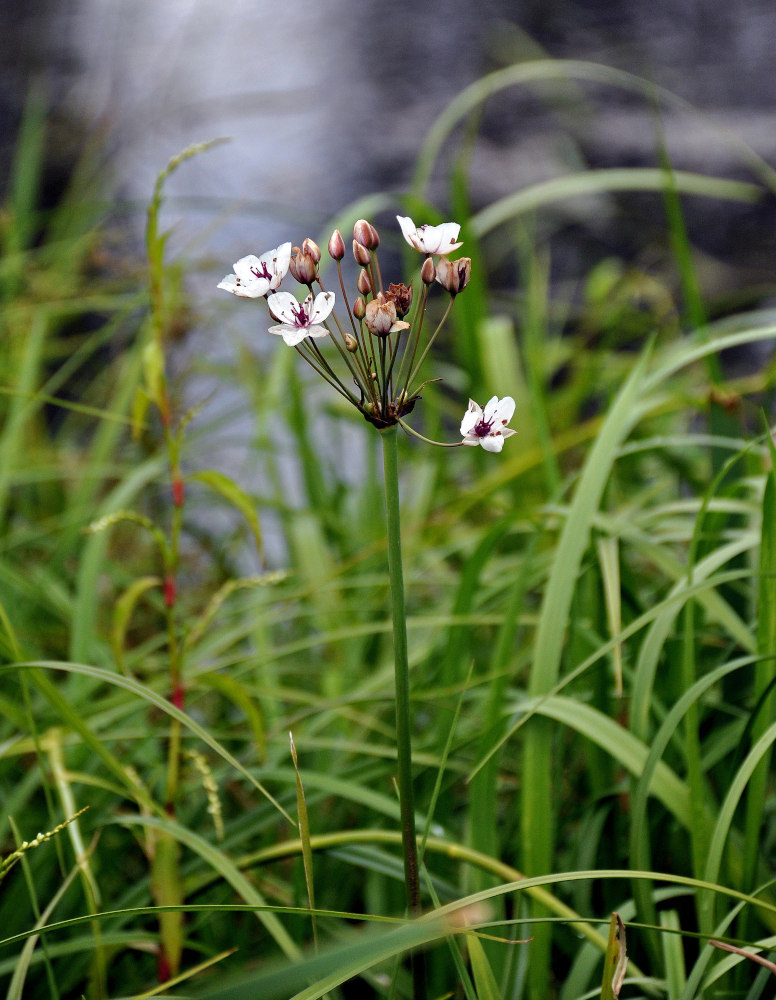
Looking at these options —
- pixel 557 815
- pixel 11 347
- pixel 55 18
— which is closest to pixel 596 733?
pixel 557 815

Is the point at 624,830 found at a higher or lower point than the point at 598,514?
lower

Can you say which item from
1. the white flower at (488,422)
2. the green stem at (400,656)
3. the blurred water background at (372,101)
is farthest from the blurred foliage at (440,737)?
the blurred water background at (372,101)

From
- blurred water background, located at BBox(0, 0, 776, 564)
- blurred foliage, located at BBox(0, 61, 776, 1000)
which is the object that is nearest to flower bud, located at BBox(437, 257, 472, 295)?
blurred foliage, located at BBox(0, 61, 776, 1000)

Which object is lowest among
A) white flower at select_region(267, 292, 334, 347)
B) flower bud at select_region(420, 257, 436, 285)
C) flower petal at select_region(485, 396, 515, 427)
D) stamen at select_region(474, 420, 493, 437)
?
stamen at select_region(474, 420, 493, 437)

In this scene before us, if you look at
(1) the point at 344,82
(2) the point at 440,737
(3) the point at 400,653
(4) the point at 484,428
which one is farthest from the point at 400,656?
(1) the point at 344,82

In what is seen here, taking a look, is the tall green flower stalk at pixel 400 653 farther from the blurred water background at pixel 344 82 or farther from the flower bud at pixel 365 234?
the blurred water background at pixel 344 82

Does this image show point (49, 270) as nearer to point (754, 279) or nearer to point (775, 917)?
point (775, 917)

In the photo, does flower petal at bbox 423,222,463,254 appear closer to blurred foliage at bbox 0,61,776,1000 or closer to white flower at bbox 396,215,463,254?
white flower at bbox 396,215,463,254
